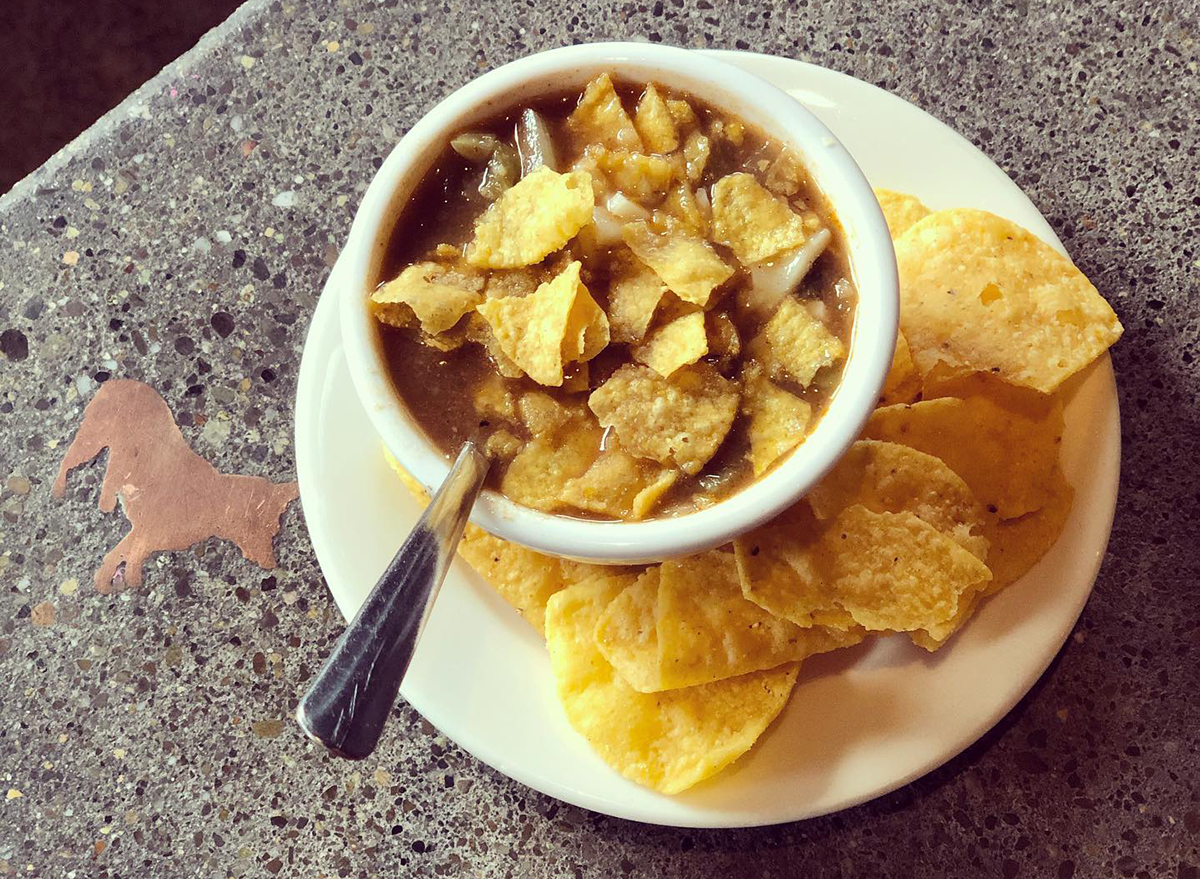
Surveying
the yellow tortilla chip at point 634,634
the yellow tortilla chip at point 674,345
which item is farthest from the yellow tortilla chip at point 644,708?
the yellow tortilla chip at point 674,345

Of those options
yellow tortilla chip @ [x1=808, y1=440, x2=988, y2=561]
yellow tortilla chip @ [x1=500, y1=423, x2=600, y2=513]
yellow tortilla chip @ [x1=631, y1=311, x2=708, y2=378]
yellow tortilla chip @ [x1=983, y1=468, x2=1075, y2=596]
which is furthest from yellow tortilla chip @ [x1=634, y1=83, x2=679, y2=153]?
yellow tortilla chip @ [x1=983, y1=468, x2=1075, y2=596]

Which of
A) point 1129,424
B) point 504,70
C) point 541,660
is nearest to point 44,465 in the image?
point 541,660

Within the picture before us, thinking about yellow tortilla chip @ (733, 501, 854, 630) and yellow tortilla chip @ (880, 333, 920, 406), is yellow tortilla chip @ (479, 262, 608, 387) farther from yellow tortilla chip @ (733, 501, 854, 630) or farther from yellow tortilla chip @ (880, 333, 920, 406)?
yellow tortilla chip @ (880, 333, 920, 406)

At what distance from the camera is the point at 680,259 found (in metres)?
1.15

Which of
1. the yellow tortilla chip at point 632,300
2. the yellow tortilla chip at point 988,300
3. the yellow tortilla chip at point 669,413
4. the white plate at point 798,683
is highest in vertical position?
the yellow tortilla chip at point 632,300

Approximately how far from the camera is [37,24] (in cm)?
262

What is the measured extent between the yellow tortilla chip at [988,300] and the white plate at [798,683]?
0.07m

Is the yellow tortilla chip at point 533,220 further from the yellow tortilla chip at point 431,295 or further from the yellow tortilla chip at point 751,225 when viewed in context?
the yellow tortilla chip at point 751,225

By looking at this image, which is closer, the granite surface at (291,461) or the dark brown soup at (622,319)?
the dark brown soup at (622,319)

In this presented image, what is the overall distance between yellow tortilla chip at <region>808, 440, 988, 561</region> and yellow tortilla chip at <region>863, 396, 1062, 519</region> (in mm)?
38

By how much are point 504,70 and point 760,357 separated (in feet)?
1.50

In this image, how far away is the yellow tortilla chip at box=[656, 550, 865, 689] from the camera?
1.31 metres

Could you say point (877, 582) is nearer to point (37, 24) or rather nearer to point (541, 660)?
point (541, 660)

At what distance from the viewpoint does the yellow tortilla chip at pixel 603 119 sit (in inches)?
49.1
